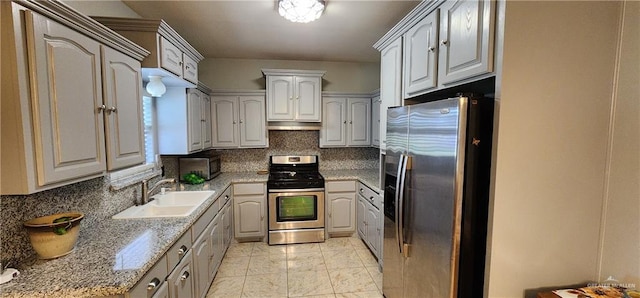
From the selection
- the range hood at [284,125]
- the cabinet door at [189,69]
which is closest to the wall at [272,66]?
the range hood at [284,125]

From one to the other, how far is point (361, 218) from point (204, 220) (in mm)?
1974

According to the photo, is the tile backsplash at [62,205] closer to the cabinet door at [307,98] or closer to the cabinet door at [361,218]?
the cabinet door at [307,98]

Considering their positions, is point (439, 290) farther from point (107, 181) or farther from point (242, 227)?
point (242, 227)

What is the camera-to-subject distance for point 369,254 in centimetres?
318

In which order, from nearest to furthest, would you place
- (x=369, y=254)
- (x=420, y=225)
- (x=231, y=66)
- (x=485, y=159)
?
(x=485, y=159)
(x=420, y=225)
(x=369, y=254)
(x=231, y=66)

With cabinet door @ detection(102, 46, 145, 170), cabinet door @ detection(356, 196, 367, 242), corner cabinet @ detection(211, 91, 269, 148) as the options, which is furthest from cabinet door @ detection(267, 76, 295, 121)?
cabinet door @ detection(102, 46, 145, 170)

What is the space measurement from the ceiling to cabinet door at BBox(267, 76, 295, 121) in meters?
0.38

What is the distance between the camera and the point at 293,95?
3584 millimetres

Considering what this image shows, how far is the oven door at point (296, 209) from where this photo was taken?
339 centimetres

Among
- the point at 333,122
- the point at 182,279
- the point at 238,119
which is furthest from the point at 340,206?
the point at 182,279

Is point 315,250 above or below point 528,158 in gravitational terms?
below

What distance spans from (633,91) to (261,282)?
292 centimetres

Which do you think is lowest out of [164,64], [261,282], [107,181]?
[261,282]

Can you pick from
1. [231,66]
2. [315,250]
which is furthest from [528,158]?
[231,66]
